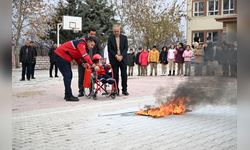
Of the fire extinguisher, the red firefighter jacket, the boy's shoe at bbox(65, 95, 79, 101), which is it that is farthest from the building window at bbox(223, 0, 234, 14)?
the boy's shoe at bbox(65, 95, 79, 101)

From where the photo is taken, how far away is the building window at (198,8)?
9.21ft

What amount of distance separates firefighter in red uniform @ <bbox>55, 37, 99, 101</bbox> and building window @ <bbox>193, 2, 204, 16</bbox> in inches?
67.0

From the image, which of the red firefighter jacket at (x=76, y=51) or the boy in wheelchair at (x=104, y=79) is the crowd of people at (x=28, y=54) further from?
the boy in wheelchair at (x=104, y=79)

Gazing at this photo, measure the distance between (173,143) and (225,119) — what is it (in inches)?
31.5

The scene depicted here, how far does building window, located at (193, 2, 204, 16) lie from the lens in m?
2.81

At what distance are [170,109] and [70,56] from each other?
6.33 ft

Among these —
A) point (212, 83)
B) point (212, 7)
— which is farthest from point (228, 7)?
point (212, 83)

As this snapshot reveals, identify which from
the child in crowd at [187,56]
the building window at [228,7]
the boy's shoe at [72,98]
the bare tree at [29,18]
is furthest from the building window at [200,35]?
the boy's shoe at [72,98]

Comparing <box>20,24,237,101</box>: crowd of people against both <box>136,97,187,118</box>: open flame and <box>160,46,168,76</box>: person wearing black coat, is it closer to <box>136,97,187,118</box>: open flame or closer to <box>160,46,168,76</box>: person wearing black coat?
<box>160,46,168,76</box>: person wearing black coat

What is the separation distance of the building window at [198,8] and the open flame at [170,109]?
1334 millimetres

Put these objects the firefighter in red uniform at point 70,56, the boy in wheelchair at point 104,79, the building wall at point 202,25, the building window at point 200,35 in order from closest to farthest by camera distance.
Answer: the building wall at point 202,25 < the building window at point 200,35 < the firefighter in red uniform at point 70,56 < the boy in wheelchair at point 104,79

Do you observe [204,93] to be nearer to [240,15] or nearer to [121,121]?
[121,121]

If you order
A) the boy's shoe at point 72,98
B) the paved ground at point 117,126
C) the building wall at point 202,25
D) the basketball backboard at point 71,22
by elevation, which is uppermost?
the basketball backboard at point 71,22

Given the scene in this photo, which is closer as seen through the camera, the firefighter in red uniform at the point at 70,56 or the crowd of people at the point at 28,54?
the crowd of people at the point at 28,54
